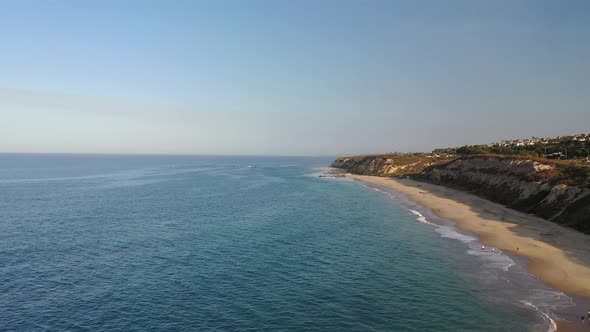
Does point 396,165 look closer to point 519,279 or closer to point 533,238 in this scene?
point 533,238

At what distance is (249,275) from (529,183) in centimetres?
6731

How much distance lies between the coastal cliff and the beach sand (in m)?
2.46

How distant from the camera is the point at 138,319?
31.3m

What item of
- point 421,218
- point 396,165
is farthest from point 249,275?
point 396,165

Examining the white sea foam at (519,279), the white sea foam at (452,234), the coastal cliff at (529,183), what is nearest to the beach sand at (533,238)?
the white sea foam at (519,279)

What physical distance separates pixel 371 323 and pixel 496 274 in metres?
19.4

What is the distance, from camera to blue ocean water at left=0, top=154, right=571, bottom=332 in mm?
30781

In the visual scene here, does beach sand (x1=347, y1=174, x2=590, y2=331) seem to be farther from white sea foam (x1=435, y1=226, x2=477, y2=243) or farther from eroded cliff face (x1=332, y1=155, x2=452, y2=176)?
eroded cliff face (x1=332, y1=155, x2=452, y2=176)

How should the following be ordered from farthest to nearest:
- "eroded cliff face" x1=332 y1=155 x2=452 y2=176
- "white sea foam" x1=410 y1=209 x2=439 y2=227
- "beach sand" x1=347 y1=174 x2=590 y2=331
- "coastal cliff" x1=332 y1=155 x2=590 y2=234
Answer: "eroded cliff face" x1=332 y1=155 x2=452 y2=176, "white sea foam" x1=410 y1=209 x2=439 y2=227, "coastal cliff" x1=332 y1=155 x2=590 y2=234, "beach sand" x1=347 y1=174 x2=590 y2=331

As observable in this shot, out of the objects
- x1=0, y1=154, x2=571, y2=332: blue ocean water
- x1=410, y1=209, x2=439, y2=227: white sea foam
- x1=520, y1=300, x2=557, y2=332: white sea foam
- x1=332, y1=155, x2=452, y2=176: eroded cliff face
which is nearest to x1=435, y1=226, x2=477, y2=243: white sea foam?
x1=0, y1=154, x2=571, y2=332: blue ocean water

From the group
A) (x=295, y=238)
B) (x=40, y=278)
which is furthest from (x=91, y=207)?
(x=295, y=238)

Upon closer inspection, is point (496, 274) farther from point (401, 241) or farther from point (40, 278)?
point (40, 278)

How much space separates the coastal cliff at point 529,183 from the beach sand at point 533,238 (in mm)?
2463

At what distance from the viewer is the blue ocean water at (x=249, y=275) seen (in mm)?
30781
